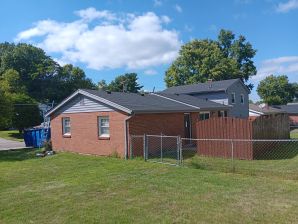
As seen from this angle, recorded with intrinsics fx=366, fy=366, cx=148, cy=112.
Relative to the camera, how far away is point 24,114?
149ft

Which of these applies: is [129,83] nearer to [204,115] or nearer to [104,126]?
[204,115]

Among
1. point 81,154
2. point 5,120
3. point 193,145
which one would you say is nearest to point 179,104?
point 193,145

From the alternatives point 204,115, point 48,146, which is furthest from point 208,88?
point 48,146

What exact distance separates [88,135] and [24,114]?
26.1 m

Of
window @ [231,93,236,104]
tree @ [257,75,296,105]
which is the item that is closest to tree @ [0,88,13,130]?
window @ [231,93,236,104]

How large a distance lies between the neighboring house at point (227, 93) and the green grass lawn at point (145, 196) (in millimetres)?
22979

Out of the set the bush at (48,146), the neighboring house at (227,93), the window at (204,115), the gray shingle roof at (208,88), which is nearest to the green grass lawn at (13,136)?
the bush at (48,146)

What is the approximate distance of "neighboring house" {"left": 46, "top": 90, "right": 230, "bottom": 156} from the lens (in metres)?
19.8

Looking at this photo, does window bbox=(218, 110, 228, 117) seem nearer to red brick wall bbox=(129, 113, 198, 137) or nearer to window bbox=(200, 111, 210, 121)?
window bbox=(200, 111, 210, 121)

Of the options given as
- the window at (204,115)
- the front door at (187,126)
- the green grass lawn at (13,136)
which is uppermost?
the window at (204,115)

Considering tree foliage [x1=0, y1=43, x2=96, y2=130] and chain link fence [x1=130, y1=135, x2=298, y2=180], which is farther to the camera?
tree foliage [x1=0, y1=43, x2=96, y2=130]

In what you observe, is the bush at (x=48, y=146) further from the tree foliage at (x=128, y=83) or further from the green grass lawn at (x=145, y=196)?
the tree foliage at (x=128, y=83)

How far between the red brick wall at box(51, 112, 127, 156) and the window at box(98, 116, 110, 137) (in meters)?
0.26

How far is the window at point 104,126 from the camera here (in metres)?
20.9
